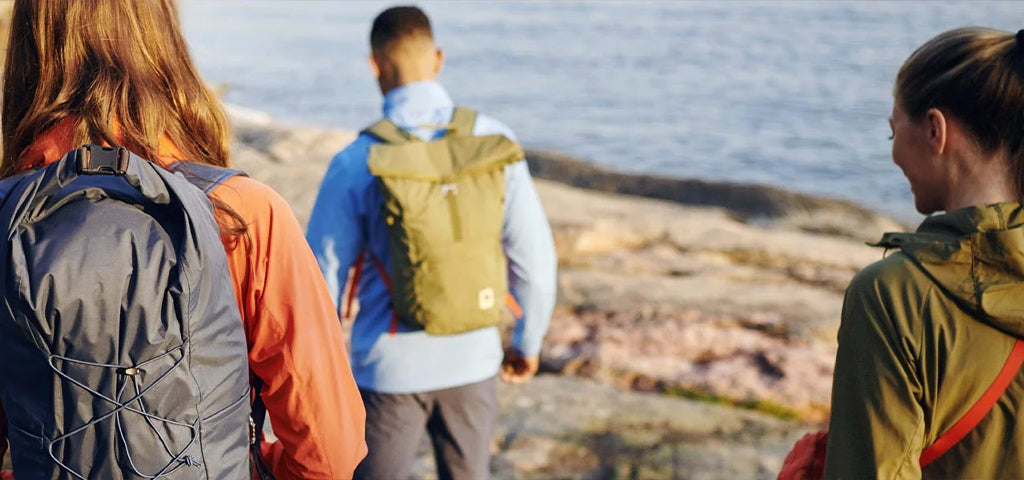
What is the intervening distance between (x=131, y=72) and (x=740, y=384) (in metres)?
4.45

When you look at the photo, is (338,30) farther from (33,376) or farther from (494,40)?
(33,376)

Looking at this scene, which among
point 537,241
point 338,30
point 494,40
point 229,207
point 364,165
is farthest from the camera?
point 338,30

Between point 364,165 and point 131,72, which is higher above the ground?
point 131,72

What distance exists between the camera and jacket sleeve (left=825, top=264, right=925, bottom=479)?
1930mm

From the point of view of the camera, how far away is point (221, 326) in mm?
1684

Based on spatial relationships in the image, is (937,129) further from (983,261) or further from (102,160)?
(102,160)

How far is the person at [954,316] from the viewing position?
1913 mm

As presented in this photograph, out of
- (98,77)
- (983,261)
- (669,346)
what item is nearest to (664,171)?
(669,346)

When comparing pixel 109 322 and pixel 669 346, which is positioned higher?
pixel 109 322

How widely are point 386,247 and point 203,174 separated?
60.4 inches

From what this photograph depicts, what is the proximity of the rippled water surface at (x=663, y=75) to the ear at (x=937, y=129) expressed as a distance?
14299mm

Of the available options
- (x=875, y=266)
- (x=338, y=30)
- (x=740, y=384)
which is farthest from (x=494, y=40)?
(x=875, y=266)

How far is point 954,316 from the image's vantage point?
1.92 metres

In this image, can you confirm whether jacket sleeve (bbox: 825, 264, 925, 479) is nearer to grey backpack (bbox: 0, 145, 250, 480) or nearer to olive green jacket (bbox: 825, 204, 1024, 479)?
olive green jacket (bbox: 825, 204, 1024, 479)
